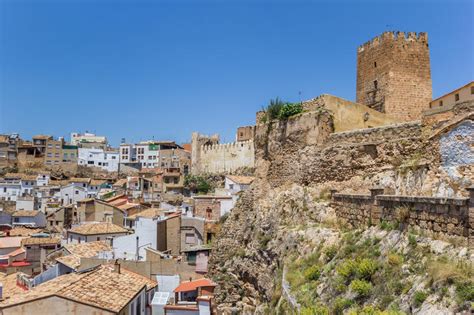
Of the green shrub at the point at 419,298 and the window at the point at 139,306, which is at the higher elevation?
the green shrub at the point at 419,298

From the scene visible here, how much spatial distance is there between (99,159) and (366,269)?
3166 inches

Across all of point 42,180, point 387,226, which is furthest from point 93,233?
point 42,180

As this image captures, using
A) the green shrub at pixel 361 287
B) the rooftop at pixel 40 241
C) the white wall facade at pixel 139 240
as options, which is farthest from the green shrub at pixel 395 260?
the rooftop at pixel 40 241

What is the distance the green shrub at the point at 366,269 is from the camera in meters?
8.45

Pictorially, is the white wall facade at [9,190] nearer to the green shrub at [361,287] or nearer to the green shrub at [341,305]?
the green shrub at [341,305]

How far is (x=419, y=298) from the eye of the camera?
6.75 m

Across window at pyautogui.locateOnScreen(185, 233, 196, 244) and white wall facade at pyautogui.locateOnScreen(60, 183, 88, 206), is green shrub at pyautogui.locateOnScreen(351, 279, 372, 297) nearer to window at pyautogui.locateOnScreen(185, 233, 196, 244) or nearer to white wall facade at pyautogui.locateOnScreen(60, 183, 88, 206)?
window at pyautogui.locateOnScreen(185, 233, 196, 244)

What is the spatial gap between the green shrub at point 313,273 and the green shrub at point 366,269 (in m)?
1.83

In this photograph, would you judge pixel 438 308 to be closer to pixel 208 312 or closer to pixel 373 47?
pixel 208 312

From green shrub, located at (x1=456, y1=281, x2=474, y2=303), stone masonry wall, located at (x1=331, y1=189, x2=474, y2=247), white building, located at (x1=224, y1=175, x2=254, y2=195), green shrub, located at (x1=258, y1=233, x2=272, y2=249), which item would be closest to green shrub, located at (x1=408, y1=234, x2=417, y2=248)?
stone masonry wall, located at (x1=331, y1=189, x2=474, y2=247)

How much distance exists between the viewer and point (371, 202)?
10664 mm

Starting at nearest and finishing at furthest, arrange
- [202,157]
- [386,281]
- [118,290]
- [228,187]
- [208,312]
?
1. [386,281]
2. [118,290]
3. [208,312]
4. [228,187]
5. [202,157]

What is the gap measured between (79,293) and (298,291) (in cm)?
591

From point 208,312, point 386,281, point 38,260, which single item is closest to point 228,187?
point 38,260
